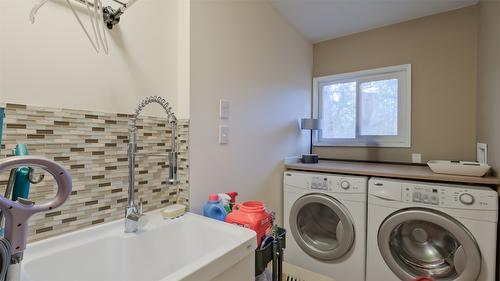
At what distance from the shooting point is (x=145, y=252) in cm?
103

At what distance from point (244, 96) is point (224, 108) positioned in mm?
245

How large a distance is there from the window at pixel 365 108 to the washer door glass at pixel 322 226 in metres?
1.00

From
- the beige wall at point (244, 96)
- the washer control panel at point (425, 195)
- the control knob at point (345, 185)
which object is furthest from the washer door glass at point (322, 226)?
the washer control panel at point (425, 195)

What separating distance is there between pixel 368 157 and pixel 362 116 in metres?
0.44

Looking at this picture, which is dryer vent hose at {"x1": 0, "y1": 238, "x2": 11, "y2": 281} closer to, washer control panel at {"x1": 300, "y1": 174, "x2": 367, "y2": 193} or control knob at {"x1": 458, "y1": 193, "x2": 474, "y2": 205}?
washer control panel at {"x1": 300, "y1": 174, "x2": 367, "y2": 193}

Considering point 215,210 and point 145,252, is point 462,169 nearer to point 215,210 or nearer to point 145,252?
point 215,210

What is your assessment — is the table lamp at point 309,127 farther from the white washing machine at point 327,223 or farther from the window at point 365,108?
the window at point 365,108

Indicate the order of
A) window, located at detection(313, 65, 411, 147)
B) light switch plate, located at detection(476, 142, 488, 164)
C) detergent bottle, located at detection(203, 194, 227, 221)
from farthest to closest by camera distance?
window, located at detection(313, 65, 411, 147)
light switch plate, located at detection(476, 142, 488, 164)
detergent bottle, located at detection(203, 194, 227, 221)

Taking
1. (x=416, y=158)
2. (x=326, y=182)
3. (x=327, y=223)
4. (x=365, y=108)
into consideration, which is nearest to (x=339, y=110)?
(x=365, y=108)

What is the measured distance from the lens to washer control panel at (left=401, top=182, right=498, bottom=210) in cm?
135

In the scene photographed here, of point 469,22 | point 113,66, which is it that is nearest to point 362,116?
point 469,22

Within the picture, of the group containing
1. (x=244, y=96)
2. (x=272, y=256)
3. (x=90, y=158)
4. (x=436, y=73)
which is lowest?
(x=272, y=256)

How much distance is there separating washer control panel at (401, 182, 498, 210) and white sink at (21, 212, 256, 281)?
1185 mm

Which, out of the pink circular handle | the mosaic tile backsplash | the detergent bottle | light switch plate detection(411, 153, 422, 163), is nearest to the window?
light switch plate detection(411, 153, 422, 163)
